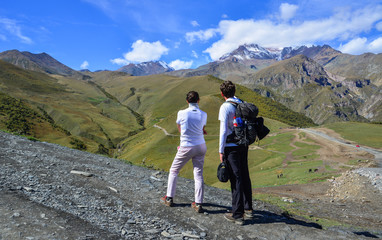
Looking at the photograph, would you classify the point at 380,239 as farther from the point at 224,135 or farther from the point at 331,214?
the point at 224,135

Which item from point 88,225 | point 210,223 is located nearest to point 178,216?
point 210,223

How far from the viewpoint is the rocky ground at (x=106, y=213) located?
6285mm

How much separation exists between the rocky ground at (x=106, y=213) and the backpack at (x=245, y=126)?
2865 millimetres

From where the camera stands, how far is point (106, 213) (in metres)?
7.58

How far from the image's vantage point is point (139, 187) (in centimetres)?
1059

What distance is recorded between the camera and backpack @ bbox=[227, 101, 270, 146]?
25.3 feet

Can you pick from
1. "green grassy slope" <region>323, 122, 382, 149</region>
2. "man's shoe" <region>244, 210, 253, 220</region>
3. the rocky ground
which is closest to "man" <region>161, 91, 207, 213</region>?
the rocky ground

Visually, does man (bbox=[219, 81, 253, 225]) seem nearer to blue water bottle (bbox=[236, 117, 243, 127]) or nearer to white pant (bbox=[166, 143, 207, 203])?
blue water bottle (bbox=[236, 117, 243, 127])

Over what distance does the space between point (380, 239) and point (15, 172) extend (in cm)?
1408

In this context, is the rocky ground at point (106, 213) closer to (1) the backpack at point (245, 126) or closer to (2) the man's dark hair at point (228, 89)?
(1) the backpack at point (245, 126)

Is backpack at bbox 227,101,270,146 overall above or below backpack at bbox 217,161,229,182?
above

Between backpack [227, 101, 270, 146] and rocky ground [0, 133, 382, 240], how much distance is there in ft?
9.40

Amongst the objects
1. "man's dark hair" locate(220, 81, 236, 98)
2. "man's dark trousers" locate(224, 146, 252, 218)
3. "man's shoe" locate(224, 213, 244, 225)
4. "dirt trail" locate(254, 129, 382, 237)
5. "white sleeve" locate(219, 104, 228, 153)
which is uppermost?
"man's dark hair" locate(220, 81, 236, 98)

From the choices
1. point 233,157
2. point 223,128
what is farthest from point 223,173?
point 223,128
